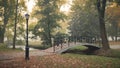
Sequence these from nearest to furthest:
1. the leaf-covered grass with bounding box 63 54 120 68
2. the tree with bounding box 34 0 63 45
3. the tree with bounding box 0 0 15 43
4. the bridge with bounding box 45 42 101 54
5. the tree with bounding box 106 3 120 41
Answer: the leaf-covered grass with bounding box 63 54 120 68 → the bridge with bounding box 45 42 101 54 → the tree with bounding box 0 0 15 43 → the tree with bounding box 34 0 63 45 → the tree with bounding box 106 3 120 41

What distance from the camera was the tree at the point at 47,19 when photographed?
3485 centimetres

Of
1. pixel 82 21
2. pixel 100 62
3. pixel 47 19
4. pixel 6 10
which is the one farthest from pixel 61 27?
pixel 100 62

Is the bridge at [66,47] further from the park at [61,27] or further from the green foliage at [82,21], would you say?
the green foliage at [82,21]

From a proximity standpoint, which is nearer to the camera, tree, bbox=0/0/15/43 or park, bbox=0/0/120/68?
park, bbox=0/0/120/68

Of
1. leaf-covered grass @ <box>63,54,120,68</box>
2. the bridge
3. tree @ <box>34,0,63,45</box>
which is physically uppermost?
tree @ <box>34,0,63,45</box>

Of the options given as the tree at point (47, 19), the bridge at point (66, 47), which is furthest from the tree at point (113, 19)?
the bridge at point (66, 47)

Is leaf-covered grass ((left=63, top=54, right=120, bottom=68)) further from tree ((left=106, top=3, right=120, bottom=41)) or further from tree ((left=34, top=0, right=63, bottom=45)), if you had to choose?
tree ((left=106, top=3, right=120, bottom=41))

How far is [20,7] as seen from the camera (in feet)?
117

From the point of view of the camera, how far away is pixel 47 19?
3484cm

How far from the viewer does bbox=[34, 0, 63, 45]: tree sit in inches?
1372

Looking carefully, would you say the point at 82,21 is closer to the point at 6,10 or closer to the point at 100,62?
the point at 6,10

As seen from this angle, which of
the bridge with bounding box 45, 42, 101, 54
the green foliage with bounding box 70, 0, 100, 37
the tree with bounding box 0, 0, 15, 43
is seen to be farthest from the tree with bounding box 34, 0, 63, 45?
the bridge with bounding box 45, 42, 101, 54

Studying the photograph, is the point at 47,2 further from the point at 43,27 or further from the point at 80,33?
the point at 80,33

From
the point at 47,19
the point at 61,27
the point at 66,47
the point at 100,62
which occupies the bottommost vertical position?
the point at 100,62
